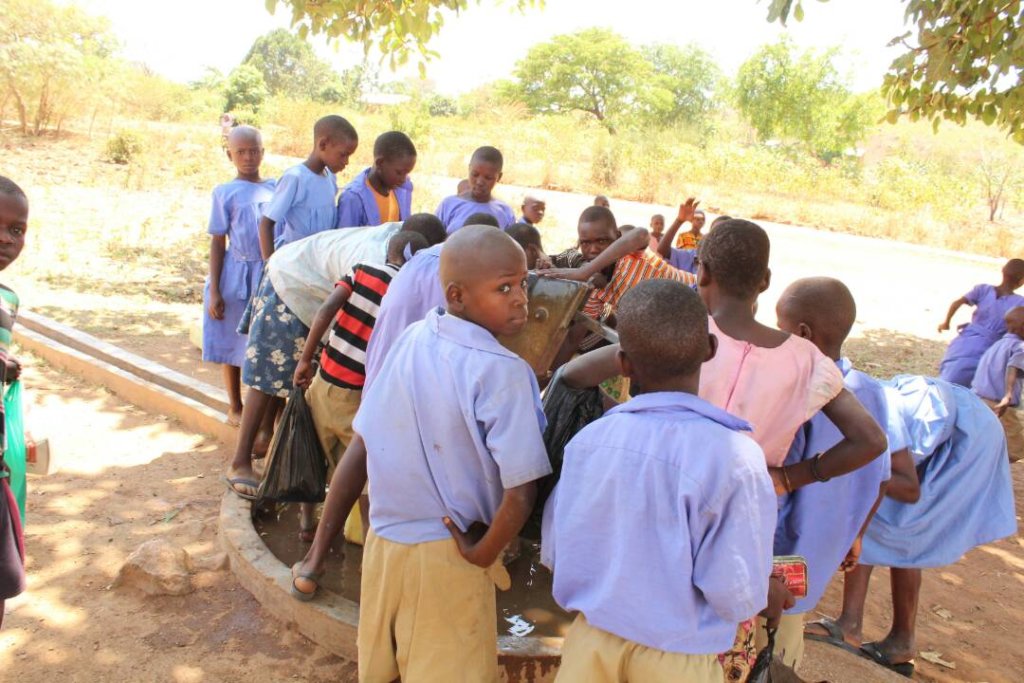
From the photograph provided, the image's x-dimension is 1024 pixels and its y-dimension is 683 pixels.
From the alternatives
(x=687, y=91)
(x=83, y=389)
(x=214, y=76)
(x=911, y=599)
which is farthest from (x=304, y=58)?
(x=911, y=599)

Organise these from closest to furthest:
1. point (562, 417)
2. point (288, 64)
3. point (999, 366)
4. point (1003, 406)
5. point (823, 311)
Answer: point (562, 417) < point (823, 311) < point (1003, 406) < point (999, 366) < point (288, 64)

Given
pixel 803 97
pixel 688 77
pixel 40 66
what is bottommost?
pixel 40 66

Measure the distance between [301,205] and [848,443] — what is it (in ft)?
10.2

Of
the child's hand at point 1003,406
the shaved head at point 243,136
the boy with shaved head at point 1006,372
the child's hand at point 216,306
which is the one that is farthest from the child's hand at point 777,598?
the child's hand at point 1003,406

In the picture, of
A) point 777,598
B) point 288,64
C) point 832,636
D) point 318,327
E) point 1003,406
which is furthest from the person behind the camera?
point 288,64

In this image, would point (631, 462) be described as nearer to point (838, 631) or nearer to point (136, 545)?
point (838, 631)

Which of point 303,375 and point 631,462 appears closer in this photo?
point 631,462

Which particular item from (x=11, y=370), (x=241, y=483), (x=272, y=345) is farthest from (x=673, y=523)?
(x=241, y=483)

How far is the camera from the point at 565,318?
259cm

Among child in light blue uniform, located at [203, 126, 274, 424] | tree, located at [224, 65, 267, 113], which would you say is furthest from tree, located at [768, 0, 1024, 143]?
tree, located at [224, 65, 267, 113]

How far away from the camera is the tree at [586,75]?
131ft

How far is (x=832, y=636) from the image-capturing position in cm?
338

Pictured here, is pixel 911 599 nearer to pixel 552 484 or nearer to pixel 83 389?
pixel 552 484

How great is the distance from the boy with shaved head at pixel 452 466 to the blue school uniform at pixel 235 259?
289cm
